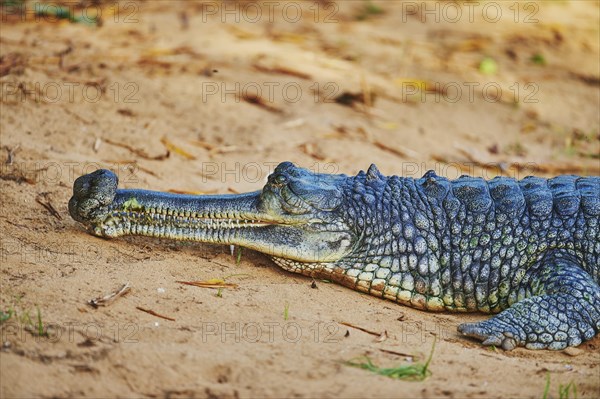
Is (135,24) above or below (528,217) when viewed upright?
above

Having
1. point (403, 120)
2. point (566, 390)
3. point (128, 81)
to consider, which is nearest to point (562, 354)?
point (566, 390)

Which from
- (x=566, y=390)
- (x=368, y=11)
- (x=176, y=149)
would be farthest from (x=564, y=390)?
(x=368, y=11)

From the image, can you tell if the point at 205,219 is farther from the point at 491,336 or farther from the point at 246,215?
the point at 491,336

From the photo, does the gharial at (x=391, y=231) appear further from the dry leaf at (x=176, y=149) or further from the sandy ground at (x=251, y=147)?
the dry leaf at (x=176, y=149)

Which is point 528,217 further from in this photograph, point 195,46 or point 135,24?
point 135,24
